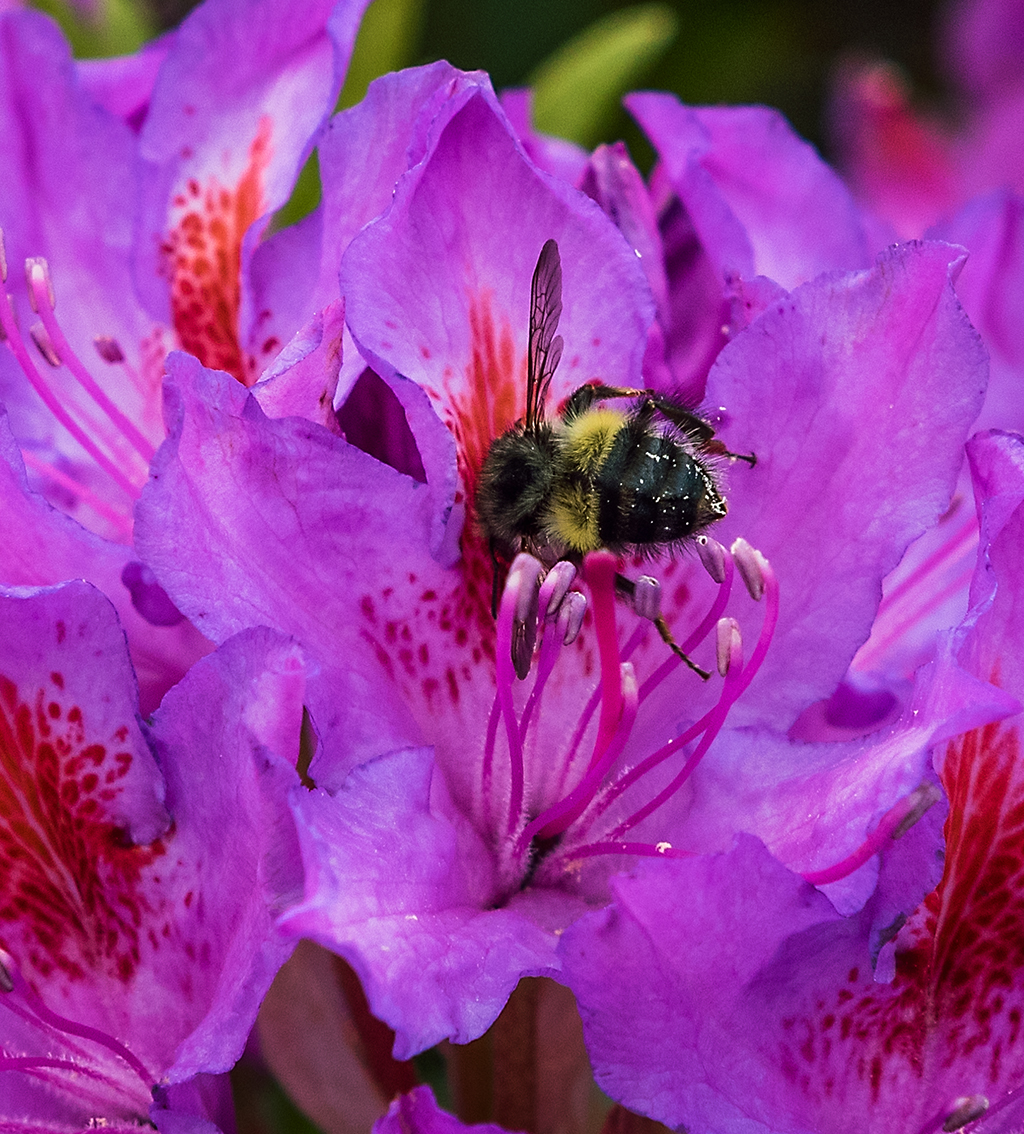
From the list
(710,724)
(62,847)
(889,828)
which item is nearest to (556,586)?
(710,724)

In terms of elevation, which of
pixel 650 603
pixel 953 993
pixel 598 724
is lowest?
pixel 953 993

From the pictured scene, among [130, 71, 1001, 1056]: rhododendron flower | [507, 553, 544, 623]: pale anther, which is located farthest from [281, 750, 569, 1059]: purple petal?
[507, 553, 544, 623]: pale anther

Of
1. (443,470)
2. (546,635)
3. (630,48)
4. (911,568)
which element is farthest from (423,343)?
(630,48)

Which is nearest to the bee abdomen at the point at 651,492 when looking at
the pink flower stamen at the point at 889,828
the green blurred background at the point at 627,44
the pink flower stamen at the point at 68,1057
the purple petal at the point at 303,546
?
the purple petal at the point at 303,546

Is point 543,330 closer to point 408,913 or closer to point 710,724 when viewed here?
point 710,724

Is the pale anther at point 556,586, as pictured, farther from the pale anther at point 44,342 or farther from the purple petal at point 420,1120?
the pale anther at point 44,342

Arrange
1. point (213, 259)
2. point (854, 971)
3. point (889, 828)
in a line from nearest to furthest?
point (889, 828)
point (854, 971)
point (213, 259)

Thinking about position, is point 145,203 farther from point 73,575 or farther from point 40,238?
point 73,575
